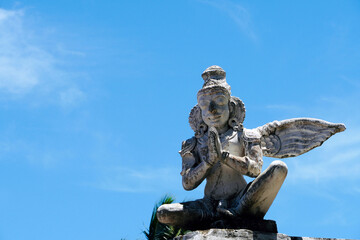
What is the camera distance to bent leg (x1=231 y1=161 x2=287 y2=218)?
905 cm

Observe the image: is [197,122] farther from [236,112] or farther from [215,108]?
[236,112]

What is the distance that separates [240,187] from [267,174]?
2.38ft

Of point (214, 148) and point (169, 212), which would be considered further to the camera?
point (214, 148)

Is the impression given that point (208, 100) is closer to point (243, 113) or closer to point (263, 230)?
point (243, 113)

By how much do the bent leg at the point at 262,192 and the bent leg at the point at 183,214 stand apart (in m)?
0.46

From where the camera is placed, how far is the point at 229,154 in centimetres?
956

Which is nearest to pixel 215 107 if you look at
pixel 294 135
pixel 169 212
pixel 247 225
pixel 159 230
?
pixel 294 135

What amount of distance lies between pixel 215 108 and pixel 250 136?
70cm

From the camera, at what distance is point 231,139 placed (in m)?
9.87

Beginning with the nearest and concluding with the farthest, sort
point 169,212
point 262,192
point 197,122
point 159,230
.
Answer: point 262,192
point 169,212
point 197,122
point 159,230

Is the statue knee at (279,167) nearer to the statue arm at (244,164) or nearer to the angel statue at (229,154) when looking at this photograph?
the angel statue at (229,154)

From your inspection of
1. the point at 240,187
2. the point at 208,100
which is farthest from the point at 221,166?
the point at 208,100

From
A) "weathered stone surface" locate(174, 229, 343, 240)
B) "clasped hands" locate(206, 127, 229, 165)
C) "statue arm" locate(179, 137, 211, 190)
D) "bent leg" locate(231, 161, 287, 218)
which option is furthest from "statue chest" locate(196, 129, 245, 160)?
"weathered stone surface" locate(174, 229, 343, 240)

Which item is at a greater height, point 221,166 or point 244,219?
point 221,166
